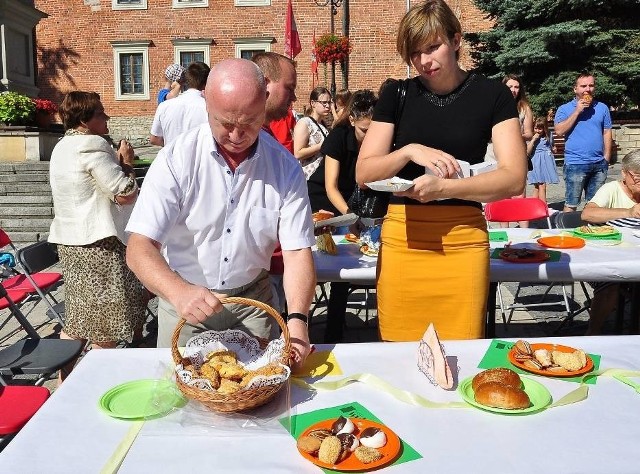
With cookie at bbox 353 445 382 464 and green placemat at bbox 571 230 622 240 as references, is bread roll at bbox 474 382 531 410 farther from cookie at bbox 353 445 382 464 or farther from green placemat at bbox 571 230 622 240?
green placemat at bbox 571 230 622 240

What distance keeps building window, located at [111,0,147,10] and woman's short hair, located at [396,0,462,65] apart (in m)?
25.8

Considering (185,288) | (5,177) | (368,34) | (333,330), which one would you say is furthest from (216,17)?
(185,288)

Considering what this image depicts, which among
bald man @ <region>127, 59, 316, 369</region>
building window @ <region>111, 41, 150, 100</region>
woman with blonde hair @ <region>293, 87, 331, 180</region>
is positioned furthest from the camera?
building window @ <region>111, 41, 150, 100</region>

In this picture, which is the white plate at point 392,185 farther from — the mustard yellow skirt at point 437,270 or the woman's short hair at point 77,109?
the woman's short hair at point 77,109

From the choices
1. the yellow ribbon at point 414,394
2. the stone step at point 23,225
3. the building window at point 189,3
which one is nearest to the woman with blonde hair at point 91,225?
the yellow ribbon at point 414,394

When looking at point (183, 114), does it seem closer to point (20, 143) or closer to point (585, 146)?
point (585, 146)

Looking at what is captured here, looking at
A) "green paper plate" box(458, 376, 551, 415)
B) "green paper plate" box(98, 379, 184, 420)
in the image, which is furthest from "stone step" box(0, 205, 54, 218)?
"green paper plate" box(458, 376, 551, 415)

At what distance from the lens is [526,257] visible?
3.44 metres

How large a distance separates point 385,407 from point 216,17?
85.1 feet

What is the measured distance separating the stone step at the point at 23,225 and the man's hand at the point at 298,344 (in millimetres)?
7896

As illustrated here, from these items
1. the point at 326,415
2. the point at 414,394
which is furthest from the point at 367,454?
the point at 414,394

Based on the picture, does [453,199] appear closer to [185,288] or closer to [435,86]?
[435,86]

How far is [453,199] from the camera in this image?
239 centimetres

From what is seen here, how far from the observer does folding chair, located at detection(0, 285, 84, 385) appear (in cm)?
296
